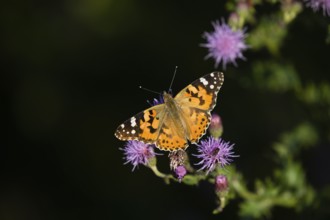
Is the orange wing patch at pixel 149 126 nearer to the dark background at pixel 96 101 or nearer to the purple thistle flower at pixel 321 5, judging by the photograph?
the purple thistle flower at pixel 321 5

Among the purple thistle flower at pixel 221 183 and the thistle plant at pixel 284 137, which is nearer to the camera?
the purple thistle flower at pixel 221 183

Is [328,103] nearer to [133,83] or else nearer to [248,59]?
[248,59]

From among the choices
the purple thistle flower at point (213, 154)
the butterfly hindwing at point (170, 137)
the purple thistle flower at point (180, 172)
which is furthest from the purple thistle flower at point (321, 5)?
the purple thistle flower at point (180, 172)

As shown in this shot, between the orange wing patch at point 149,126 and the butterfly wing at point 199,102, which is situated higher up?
the butterfly wing at point 199,102

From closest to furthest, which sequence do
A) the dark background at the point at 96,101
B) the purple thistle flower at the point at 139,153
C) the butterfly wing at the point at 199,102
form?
1. the butterfly wing at the point at 199,102
2. the purple thistle flower at the point at 139,153
3. the dark background at the point at 96,101

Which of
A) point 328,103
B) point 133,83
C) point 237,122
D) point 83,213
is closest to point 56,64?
point 133,83

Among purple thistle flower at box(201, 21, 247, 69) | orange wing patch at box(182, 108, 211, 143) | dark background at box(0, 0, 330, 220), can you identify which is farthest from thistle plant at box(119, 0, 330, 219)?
dark background at box(0, 0, 330, 220)
